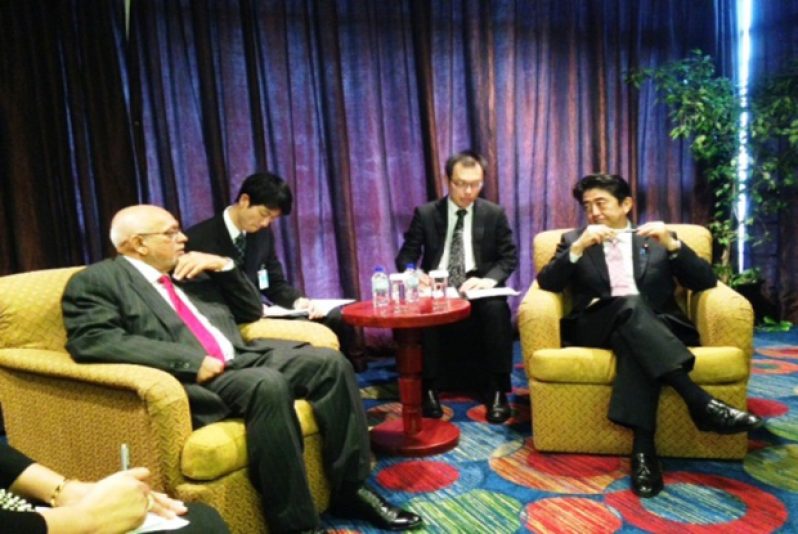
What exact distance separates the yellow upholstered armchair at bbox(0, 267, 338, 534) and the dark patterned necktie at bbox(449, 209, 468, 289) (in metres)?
1.48

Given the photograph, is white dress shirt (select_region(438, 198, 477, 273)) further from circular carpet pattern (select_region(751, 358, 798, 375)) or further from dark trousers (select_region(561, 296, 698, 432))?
circular carpet pattern (select_region(751, 358, 798, 375))

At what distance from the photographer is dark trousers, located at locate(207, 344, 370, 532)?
6.19 feet

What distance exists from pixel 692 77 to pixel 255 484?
3.82m

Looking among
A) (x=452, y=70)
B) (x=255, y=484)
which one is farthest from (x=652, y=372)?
(x=452, y=70)

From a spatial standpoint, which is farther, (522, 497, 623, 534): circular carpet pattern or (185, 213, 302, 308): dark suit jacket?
(185, 213, 302, 308): dark suit jacket

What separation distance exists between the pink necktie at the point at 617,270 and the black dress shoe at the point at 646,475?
730mm

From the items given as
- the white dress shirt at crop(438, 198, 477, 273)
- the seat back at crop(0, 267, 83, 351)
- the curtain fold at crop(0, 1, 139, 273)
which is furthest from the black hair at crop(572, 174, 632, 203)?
the curtain fold at crop(0, 1, 139, 273)

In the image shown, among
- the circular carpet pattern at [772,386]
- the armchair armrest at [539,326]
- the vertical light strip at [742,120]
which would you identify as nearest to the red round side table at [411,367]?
the armchair armrest at [539,326]

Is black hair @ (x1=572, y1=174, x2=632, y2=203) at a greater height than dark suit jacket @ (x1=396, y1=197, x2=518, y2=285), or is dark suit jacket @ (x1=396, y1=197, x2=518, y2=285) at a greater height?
black hair @ (x1=572, y1=174, x2=632, y2=203)

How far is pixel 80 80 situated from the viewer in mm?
3342

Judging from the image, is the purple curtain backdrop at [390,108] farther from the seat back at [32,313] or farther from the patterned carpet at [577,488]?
the patterned carpet at [577,488]

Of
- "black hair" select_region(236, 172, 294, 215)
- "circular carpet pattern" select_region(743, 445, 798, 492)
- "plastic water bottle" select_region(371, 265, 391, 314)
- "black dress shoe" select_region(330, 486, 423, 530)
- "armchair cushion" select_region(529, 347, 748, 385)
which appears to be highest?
"black hair" select_region(236, 172, 294, 215)

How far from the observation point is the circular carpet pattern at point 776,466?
2.28 metres

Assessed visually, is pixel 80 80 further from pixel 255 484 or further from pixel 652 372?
pixel 652 372
